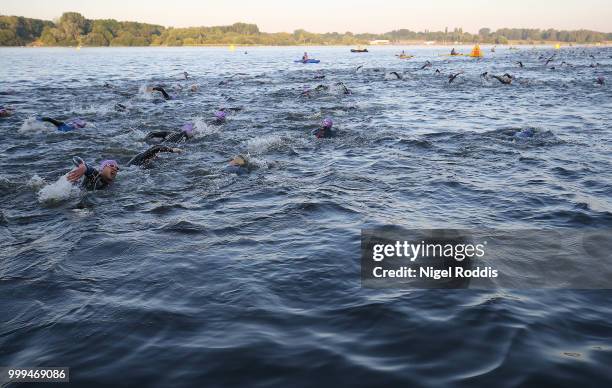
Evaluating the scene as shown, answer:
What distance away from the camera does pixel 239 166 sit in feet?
34.4

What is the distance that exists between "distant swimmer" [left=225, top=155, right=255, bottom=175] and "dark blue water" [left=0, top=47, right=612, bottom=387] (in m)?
0.39

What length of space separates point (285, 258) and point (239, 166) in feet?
16.0

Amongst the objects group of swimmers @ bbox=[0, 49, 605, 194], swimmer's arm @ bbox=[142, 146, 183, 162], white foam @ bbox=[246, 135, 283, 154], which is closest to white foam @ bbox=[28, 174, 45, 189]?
group of swimmers @ bbox=[0, 49, 605, 194]

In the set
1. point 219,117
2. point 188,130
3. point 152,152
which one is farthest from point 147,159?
point 219,117

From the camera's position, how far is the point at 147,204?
26.9 feet

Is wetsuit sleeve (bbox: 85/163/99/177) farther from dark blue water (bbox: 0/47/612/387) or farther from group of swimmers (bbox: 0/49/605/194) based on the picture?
dark blue water (bbox: 0/47/612/387)

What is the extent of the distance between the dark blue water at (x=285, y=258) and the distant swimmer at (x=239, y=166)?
39 centimetres

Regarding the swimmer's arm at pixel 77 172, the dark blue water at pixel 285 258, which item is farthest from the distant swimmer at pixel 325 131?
the swimmer's arm at pixel 77 172

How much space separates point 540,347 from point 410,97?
70.7ft

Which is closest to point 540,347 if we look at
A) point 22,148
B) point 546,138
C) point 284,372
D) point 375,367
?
point 375,367

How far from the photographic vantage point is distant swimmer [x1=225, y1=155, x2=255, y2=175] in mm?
10320

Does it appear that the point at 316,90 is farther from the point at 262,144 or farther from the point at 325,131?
the point at 262,144

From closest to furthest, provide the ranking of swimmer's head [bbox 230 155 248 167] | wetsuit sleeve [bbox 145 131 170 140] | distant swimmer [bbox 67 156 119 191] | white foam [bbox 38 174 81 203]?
1. white foam [bbox 38 174 81 203]
2. distant swimmer [bbox 67 156 119 191]
3. swimmer's head [bbox 230 155 248 167]
4. wetsuit sleeve [bbox 145 131 170 140]

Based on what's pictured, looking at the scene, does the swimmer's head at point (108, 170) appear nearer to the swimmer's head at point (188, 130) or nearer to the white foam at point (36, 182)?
the white foam at point (36, 182)
